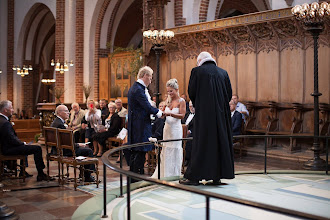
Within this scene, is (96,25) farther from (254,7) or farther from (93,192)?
(93,192)

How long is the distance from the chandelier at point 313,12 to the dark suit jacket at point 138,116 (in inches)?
147

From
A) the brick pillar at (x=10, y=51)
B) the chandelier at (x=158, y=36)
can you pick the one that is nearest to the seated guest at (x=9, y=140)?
the chandelier at (x=158, y=36)

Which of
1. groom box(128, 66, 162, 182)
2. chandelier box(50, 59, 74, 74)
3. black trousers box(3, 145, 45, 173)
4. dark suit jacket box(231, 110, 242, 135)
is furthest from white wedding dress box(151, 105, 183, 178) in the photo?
chandelier box(50, 59, 74, 74)

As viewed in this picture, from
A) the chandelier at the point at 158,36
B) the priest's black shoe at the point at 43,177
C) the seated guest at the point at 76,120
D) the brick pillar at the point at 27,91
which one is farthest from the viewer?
the brick pillar at the point at 27,91

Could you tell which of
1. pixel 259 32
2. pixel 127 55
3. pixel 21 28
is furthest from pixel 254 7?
pixel 21 28

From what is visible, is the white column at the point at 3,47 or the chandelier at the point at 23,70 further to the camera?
the white column at the point at 3,47

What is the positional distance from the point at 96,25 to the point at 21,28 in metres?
7.23

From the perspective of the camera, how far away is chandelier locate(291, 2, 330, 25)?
7820mm

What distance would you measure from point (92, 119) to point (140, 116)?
18.0 ft

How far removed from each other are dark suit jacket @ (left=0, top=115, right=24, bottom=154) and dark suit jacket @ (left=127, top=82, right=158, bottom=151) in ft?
7.17

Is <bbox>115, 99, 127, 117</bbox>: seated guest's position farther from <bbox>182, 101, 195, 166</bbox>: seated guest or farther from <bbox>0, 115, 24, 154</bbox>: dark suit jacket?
<bbox>0, 115, 24, 154</bbox>: dark suit jacket

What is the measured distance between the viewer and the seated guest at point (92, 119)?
11047 mm

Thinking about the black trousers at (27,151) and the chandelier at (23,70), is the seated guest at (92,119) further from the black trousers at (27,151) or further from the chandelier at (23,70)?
the chandelier at (23,70)

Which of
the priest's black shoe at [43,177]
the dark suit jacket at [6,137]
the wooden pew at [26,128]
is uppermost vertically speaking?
the dark suit jacket at [6,137]
